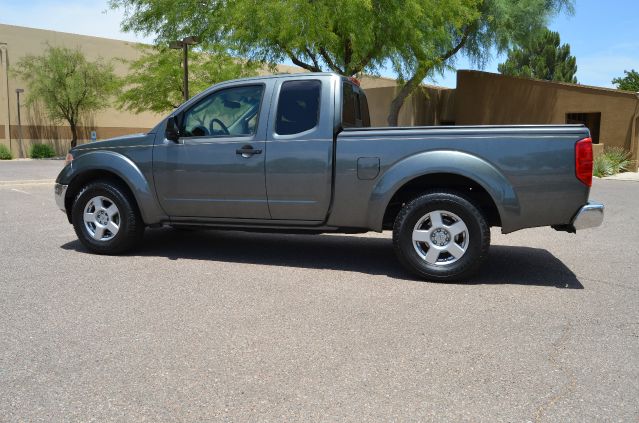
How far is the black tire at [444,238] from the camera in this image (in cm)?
552

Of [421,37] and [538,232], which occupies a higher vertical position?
[421,37]

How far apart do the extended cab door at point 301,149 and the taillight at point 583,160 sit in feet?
7.62

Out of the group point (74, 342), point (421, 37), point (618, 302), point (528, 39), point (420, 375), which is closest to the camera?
point (420, 375)

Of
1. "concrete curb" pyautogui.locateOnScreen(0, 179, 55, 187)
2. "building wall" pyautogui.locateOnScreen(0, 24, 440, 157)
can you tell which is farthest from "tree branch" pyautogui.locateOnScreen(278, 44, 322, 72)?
"building wall" pyautogui.locateOnScreen(0, 24, 440, 157)

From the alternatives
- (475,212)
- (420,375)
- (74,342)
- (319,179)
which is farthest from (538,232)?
(74,342)

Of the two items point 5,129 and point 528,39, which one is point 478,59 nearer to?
point 528,39

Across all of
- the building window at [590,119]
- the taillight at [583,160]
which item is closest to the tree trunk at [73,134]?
the building window at [590,119]

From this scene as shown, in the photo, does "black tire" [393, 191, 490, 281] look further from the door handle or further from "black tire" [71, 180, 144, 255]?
"black tire" [71, 180, 144, 255]

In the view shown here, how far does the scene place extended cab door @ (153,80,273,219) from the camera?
6.20 metres

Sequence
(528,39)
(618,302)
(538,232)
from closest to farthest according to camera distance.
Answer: (618,302) < (538,232) < (528,39)

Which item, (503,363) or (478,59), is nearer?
(503,363)

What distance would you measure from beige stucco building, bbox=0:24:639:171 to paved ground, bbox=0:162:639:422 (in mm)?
22473

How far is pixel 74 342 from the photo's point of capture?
13.0 ft

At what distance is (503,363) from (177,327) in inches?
90.6
